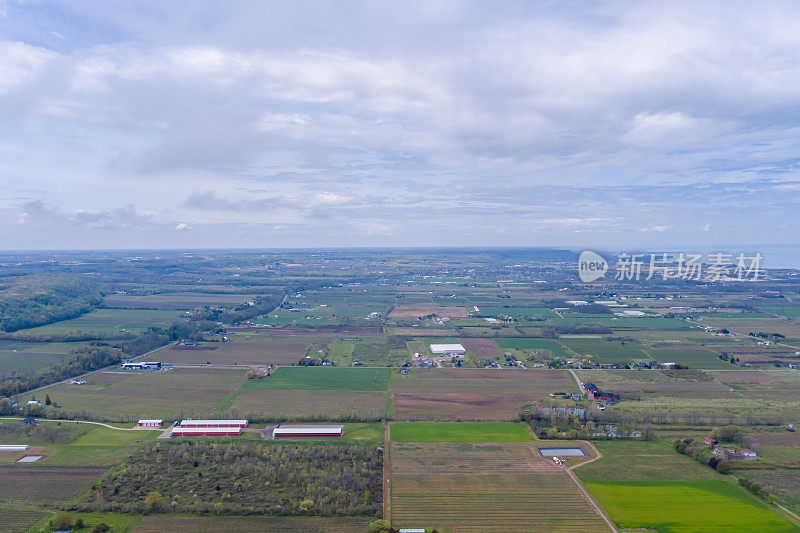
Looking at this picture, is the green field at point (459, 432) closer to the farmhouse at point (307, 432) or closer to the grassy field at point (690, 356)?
the farmhouse at point (307, 432)

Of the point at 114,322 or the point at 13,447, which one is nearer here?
the point at 13,447

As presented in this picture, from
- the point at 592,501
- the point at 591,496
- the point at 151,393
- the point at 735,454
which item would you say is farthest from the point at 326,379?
the point at 735,454

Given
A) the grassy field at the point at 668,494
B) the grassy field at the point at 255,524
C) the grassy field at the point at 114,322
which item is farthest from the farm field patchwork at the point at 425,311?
the grassy field at the point at 255,524

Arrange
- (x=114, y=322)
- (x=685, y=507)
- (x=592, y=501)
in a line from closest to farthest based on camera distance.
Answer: (x=685, y=507)
(x=592, y=501)
(x=114, y=322)

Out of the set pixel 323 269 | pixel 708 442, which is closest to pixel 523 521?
pixel 708 442

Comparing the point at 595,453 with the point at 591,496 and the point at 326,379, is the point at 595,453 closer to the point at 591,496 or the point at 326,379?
the point at 591,496
